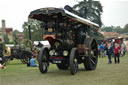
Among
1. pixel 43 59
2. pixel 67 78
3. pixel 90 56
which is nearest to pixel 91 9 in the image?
pixel 90 56

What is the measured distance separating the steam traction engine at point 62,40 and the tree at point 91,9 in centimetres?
3093

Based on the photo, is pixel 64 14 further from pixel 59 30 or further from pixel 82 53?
pixel 82 53

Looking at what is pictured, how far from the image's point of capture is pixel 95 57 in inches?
501

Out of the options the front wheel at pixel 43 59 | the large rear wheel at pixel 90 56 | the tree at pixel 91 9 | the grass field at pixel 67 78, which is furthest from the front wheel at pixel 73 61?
the tree at pixel 91 9

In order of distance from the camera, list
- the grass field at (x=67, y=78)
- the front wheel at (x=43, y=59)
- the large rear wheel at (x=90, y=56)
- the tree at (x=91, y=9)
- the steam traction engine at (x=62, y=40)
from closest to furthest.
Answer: the grass field at (x=67, y=78) < the steam traction engine at (x=62, y=40) < the front wheel at (x=43, y=59) < the large rear wheel at (x=90, y=56) < the tree at (x=91, y=9)

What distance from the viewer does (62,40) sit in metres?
10.3

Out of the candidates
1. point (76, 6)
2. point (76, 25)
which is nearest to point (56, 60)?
point (76, 25)

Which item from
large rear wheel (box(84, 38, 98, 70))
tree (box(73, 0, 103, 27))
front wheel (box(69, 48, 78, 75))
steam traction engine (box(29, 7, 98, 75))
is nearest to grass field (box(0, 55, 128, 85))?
front wheel (box(69, 48, 78, 75))

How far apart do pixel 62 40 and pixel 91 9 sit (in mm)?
33152

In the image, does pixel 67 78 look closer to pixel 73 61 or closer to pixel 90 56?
pixel 73 61

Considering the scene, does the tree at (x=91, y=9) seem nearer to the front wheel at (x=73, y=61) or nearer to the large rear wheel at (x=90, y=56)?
the large rear wheel at (x=90, y=56)

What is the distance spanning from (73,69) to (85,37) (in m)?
2.65

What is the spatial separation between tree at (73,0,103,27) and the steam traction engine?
30934mm

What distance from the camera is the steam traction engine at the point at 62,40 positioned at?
32.6 ft
